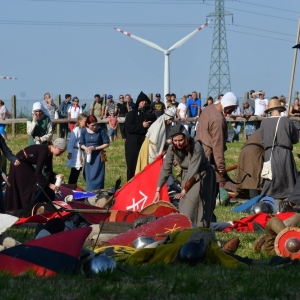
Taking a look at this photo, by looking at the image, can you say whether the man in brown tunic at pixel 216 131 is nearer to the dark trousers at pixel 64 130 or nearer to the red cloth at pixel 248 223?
the red cloth at pixel 248 223

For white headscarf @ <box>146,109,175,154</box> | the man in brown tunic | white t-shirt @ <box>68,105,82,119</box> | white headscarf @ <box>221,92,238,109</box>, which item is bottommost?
white t-shirt @ <box>68,105,82,119</box>

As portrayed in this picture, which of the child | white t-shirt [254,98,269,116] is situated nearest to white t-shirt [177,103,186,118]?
the child

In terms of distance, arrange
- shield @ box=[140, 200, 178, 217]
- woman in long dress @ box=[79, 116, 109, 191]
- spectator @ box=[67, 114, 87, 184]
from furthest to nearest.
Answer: spectator @ box=[67, 114, 87, 184]
woman in long dress @ box=[79, 116, 109, 191]
shield @ box=[140, 200, 178, 217]

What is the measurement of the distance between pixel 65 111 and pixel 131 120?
1287cm

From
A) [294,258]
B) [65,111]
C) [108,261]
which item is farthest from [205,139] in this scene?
[65,111]

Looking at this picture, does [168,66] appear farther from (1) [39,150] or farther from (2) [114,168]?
(1) [39,150]

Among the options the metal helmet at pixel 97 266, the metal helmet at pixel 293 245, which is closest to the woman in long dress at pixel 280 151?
the metal helmet at pixel 293 245

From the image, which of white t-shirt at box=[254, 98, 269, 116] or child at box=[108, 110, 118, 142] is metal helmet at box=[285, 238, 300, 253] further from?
white t-shirt at box=[254, 98, 269, 116]

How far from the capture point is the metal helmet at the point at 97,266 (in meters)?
7.29

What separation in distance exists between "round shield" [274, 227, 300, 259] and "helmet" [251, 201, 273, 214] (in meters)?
4.87

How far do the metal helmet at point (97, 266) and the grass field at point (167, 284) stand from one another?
0.07m

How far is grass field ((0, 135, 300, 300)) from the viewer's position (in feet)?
21.9

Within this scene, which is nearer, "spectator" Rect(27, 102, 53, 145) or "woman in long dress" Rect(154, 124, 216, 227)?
"woman in long dress" Rect(154, 124, 216, 227)

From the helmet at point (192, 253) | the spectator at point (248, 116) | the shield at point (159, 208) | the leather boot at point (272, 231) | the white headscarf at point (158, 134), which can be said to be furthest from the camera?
the spectator at point (248, 116)
